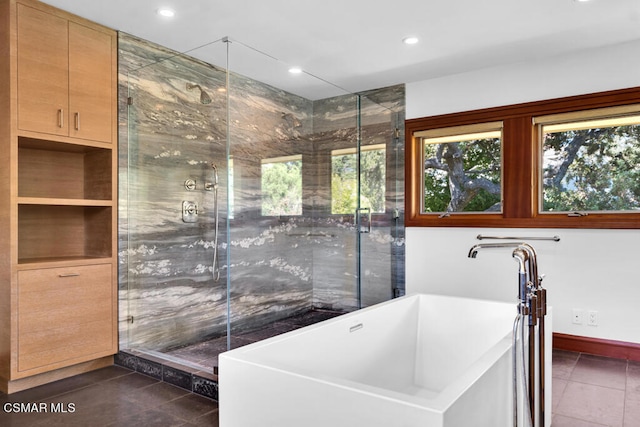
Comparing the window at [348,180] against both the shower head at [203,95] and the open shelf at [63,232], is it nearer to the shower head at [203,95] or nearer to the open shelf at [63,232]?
the shower head at [203,95]

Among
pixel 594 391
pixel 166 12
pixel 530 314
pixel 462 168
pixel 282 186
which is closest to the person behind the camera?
pixel 530 314

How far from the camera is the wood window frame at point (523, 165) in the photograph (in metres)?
3.38

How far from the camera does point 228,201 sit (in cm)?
317

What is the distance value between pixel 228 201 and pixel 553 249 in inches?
102

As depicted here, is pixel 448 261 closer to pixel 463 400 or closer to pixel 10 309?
pixel 463 400

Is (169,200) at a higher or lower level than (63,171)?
lower

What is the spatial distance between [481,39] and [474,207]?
1.48 m

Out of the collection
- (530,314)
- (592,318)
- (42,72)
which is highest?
(42,72)

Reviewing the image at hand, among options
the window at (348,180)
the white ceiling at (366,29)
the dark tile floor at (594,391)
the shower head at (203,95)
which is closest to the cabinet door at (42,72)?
the white ceiling at (366,29)

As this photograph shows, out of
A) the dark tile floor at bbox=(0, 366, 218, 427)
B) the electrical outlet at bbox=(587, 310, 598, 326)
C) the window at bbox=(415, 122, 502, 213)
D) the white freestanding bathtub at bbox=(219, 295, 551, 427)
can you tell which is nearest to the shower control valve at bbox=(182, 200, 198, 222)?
the dark tile floor at bbox=(0, 366, 218, 427)

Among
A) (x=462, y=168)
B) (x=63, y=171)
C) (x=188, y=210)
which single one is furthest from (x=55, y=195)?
(x=462, y=168)

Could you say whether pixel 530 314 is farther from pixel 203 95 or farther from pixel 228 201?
pixel 203 95

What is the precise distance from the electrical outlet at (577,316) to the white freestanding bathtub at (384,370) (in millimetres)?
1574
